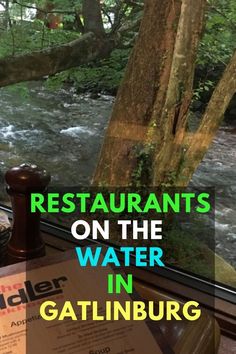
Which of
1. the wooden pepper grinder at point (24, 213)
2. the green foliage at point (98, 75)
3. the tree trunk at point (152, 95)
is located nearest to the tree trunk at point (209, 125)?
the tree trunk at point (152, 95)

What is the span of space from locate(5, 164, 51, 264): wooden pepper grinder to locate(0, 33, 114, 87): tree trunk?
1.41 metres

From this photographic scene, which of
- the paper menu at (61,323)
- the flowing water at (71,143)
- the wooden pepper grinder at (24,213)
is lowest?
the flowing water at (71,143)

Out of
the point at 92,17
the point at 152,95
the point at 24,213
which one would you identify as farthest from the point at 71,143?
the point at 24,213

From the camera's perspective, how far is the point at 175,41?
2.23 m

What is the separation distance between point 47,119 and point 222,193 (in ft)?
4.20

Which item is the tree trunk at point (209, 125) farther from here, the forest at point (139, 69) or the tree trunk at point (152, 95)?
the tree trunk at point (152, 95)

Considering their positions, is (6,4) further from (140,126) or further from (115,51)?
(140,126)

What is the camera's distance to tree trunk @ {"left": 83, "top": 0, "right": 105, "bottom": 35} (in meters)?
2.09

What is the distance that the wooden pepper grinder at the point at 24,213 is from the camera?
0.90 meters

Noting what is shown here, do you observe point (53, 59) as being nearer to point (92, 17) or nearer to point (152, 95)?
point (92, 17)

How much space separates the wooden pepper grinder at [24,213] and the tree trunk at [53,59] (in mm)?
1412

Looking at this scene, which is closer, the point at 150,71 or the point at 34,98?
the point at 150,71

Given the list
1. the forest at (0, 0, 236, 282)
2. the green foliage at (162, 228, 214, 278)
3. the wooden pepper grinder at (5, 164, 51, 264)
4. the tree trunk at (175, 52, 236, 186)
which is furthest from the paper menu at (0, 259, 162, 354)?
the tree trunk at (175, 52, 236, 186)

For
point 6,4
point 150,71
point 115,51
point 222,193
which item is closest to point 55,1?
point 6,4
